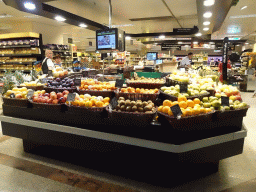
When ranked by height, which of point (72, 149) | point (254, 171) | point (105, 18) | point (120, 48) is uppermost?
point (105, 18)

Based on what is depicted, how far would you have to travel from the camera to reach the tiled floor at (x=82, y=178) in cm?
247

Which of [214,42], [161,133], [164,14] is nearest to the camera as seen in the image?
[161,133]

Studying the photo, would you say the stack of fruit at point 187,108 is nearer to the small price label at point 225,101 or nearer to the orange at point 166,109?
the orange at point 166,109

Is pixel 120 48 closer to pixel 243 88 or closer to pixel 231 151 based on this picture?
pixel 231 151

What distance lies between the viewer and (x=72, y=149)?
3057mm

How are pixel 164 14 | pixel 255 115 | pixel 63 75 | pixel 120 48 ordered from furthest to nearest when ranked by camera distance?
pixel 164 14, pixel 120 48, pixel 255 115, pixel 63 75

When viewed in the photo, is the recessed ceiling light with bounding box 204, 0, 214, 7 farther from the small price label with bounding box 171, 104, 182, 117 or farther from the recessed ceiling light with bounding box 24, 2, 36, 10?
the recessed ceiling light with bounding box 24, 2, 36, 10

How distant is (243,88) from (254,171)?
28.2 feet

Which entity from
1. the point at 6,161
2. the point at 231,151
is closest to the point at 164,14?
the point at 231,151

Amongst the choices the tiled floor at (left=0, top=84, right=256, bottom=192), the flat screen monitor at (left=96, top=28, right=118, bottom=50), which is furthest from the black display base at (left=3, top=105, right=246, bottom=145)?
the flat screen monitor at (left=96, top=28, right=118, bottom=50)

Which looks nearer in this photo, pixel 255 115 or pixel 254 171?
pixel 254 171

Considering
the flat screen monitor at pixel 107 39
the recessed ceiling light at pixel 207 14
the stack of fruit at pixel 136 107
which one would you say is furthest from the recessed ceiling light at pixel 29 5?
the recessed ceiling light at pixel 207 14

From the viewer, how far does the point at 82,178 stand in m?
2.67

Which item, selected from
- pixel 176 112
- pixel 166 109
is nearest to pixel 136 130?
pixel 166 109
